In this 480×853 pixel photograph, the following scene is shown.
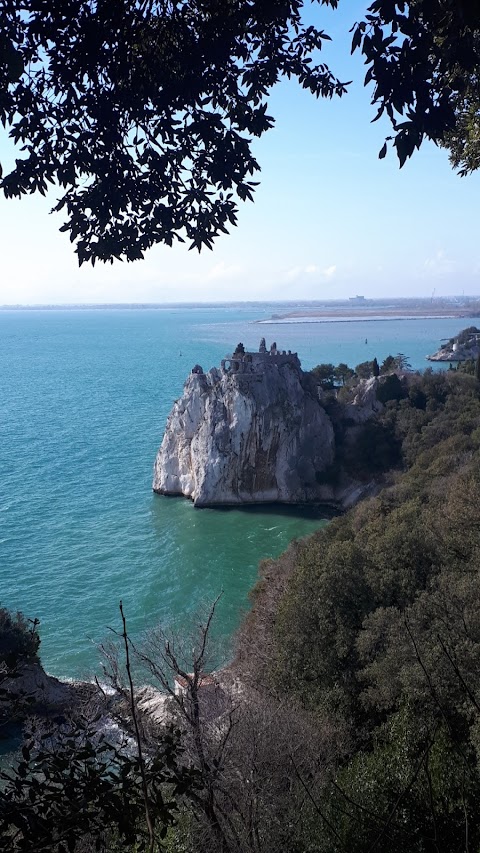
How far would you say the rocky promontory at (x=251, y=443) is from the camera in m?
29.9

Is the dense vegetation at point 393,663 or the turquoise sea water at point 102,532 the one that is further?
the turquoise sea water at point 102,532

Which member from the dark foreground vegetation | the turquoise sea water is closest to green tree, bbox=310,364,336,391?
the turquoise sea water

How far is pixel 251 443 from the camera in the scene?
30156mm

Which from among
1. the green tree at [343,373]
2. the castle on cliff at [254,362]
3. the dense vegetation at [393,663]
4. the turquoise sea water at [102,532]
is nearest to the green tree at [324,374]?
the green tree at [343,373]

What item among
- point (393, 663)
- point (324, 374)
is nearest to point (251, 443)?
point (324, 374)

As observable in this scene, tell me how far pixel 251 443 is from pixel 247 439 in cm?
25

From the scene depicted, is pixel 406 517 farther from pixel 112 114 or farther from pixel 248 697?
pixel 112 114

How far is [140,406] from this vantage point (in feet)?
169

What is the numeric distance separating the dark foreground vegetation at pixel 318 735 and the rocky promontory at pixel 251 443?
13096 millimetres

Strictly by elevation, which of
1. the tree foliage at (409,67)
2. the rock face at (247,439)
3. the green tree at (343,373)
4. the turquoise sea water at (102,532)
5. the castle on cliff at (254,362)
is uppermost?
the tree foliage at (409,67)

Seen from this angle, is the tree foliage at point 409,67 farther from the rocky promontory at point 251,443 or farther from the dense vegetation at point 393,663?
the rocky promontory at point 251,443

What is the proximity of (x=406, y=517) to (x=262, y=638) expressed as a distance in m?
3.94

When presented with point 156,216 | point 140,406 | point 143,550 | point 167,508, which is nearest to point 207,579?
point 143,550

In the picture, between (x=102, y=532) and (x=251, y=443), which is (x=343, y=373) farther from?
(x=102, y=532)
